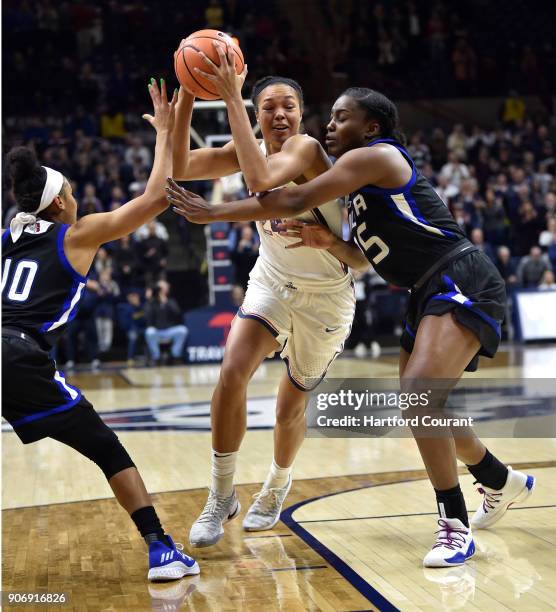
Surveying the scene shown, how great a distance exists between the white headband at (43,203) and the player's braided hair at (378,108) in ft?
4.34

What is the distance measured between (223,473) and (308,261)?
44.3 inches

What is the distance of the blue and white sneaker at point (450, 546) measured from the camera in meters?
4.03

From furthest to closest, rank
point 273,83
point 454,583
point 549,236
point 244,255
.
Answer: point 549,236
point 244,255
point 273,83
point 454,583

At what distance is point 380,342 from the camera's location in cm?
1585

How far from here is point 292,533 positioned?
187 inches

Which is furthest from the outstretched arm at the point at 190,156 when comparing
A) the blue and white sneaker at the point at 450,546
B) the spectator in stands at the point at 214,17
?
the spectator in stands at the point at 214,17

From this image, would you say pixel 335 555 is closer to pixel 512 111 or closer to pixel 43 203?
pixel 43 203

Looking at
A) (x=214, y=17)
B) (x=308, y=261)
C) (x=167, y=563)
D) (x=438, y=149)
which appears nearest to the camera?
(x=167, y=563)

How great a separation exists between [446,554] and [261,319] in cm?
144

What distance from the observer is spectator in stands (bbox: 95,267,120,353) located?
48.1 ft

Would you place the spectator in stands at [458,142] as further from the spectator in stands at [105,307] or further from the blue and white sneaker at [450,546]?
the blue and white sneaker at [450,546]

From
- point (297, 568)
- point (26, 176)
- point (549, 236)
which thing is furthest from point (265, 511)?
point (549, 236)

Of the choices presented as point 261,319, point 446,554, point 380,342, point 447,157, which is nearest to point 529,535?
point 446,554

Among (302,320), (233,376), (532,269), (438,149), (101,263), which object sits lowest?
(532,269)
